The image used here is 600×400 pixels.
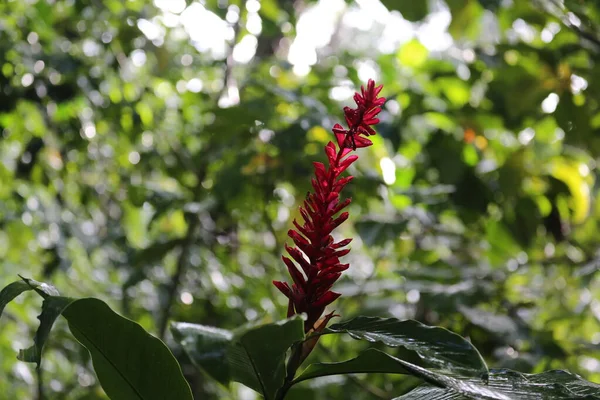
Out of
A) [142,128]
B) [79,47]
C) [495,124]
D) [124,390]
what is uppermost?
[495,124]

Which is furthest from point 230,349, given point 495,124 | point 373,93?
point 495,124

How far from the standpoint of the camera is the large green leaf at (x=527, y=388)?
1.46 ft

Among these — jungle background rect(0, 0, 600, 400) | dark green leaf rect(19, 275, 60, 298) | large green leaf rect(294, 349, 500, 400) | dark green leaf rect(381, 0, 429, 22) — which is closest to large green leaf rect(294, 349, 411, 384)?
large green leaf rect(294, 349, 500, 400)

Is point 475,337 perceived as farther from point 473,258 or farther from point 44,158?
point 44,158

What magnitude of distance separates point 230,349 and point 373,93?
0.76 feet

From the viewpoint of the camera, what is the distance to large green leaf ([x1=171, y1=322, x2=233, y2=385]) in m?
0.47

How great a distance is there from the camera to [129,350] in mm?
518

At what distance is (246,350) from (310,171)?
91 cm

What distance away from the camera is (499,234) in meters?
1.49

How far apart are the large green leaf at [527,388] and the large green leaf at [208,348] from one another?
158 mm

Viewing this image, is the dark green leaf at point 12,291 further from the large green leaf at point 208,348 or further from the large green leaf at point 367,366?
the large green leaf at point 367,366

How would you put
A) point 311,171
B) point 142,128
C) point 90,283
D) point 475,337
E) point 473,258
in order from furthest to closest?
point 90,283 < point 473,258 < point 142,128 < point 475,337 < point 311,171

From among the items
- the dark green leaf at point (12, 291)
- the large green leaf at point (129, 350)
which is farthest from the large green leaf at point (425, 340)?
the dark green leaf at point (12, 291)

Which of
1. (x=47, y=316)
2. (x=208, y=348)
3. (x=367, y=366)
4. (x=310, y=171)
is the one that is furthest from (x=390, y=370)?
(x=310, y=171)
